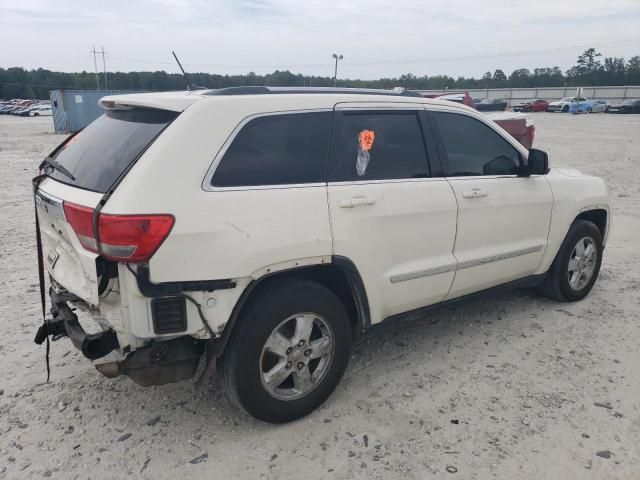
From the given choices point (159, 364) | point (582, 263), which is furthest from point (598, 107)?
point (159, 364)

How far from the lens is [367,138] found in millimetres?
3246

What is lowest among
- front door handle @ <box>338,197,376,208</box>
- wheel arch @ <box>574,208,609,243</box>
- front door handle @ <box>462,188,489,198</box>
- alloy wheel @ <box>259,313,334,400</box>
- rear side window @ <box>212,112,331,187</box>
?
alloy wheel @ <box>259,313,334,400</box>

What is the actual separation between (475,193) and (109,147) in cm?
242

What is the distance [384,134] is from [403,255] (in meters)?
0.78

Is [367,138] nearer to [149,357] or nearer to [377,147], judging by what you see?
[377,147]

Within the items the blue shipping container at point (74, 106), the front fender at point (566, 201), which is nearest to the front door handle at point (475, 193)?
the front fender at point (566, 201)

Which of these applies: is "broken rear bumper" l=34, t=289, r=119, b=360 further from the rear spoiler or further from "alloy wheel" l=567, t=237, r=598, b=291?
"alloy wheel" l=567, t=237, r=598, b=291

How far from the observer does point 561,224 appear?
14.6ft

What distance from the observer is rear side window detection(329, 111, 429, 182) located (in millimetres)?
3113

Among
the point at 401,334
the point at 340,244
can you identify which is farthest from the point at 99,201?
the point at 401,334

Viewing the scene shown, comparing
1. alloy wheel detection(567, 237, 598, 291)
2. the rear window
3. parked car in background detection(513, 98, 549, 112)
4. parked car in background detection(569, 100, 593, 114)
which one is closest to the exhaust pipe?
the rear window

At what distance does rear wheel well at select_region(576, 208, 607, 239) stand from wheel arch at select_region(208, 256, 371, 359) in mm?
2768

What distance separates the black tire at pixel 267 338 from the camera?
277 cm

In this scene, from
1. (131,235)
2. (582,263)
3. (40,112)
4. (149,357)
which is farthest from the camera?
(40,112)
